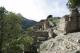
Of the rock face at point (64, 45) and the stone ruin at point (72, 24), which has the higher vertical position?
the stone ruin at point (72, 24)

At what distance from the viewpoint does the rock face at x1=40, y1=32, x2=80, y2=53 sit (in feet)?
112

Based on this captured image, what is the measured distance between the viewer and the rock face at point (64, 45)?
34.2 metres

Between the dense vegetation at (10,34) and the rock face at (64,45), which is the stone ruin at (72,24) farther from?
the dense vegetation at (10,34)

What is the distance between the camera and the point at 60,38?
129 feet

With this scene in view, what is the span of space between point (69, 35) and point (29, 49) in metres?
11.1

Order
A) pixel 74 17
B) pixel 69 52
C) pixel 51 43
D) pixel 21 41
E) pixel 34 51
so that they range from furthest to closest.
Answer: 1. pixel 34 51
2. pixel 74 17
3. pixel 51 43
4. pixel 21 41
5. pixel 69 52

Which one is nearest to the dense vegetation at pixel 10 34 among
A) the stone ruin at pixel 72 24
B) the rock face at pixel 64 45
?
the rock face at pixel 64 45

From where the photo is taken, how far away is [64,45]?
119ft

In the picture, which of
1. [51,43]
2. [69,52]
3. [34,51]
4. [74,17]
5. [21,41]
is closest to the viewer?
[69,52]

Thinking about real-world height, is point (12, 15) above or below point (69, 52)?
above

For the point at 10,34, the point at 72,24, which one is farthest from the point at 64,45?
the point at 10,34

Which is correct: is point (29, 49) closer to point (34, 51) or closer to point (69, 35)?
point (34, 51)

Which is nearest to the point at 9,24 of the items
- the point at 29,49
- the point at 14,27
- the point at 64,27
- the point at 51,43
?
the point at 14,27

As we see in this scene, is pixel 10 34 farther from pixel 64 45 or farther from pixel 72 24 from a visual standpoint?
pixel 72 24
